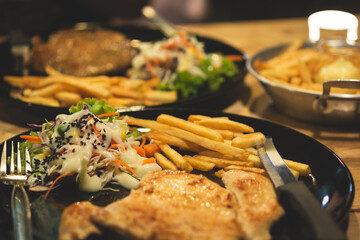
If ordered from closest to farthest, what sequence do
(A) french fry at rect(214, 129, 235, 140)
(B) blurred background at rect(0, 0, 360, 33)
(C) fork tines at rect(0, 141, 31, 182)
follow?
(C) fork tines at rect(0, 141, 31, 182) → (A) french fry at rect(214, 129, 235, 140) → (B) blurred background at rect(0, 0, 360, 33)

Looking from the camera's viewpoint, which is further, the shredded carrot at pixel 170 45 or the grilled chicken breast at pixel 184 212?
the shredded carrot at pixel 170 45

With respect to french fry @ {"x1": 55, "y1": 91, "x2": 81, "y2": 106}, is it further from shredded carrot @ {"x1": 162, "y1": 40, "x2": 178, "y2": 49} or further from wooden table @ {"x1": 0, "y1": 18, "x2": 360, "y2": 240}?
shredded carrot @ {"x1": 162, "y1": 40, "x2": 178, "y2": 49}

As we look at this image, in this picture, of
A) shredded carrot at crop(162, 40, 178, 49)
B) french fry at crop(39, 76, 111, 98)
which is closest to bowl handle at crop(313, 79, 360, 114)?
french fry at crop(39, 76, 111, 98)

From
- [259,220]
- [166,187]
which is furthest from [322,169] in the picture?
[166,187]

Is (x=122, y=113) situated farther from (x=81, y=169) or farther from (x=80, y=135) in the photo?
(x=81, y=169)

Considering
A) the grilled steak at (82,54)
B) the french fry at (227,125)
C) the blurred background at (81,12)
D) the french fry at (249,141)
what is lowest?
the french fry at (249,141)

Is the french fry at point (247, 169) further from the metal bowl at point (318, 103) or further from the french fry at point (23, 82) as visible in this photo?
the french fry at point (23, 82)

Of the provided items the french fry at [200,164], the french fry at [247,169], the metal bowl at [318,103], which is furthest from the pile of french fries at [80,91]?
the french fry at [247,169]

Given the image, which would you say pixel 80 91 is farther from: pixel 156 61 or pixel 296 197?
pixel 296 197
